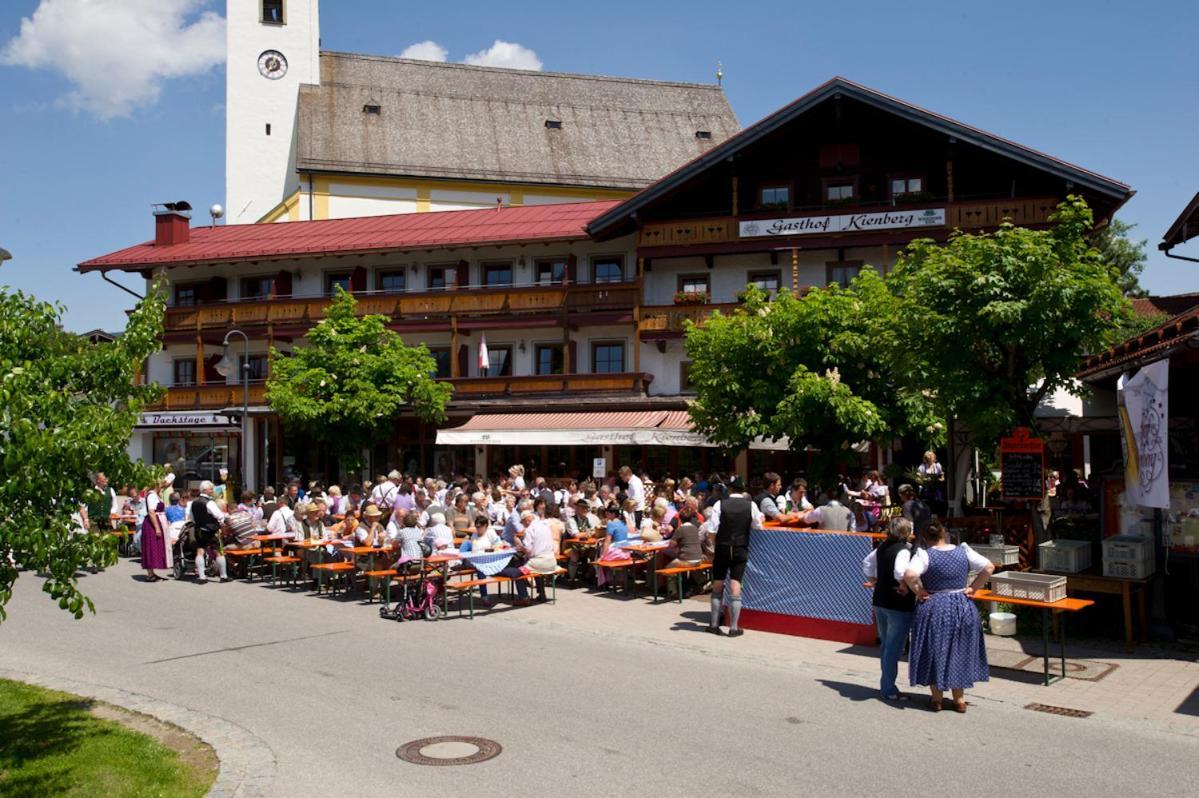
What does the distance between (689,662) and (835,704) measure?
7.14ft

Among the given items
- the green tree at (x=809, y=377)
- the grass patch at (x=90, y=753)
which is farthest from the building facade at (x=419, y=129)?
the grass patch at (x=90, y=753)

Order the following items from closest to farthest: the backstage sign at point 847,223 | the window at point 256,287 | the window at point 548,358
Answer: the backstage sign at point 847,223 → the window at point 548,358 → the window at point 256,287

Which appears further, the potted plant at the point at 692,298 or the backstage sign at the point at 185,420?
the backstage sign at the point at 185,420

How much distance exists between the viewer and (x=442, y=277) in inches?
1468

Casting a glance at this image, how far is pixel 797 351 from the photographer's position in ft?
70.0

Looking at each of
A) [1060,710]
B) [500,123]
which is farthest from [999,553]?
[500,123]

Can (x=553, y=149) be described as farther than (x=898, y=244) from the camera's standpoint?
Yes

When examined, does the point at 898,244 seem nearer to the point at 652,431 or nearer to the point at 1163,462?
the point at 652,431

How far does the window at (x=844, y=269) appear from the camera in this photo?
3194 cm

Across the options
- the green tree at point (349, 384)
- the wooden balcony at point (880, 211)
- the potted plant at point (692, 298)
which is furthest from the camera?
the potted plant at point (692, 298)

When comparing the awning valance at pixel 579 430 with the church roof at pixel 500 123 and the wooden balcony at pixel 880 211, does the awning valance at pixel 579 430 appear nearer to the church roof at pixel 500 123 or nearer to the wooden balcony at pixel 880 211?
the wooden balcony at pixel 880 211

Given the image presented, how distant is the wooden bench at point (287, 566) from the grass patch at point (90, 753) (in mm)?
7747

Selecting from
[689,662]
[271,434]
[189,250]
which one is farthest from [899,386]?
[189,250]

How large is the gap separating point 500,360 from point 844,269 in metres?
11.5
